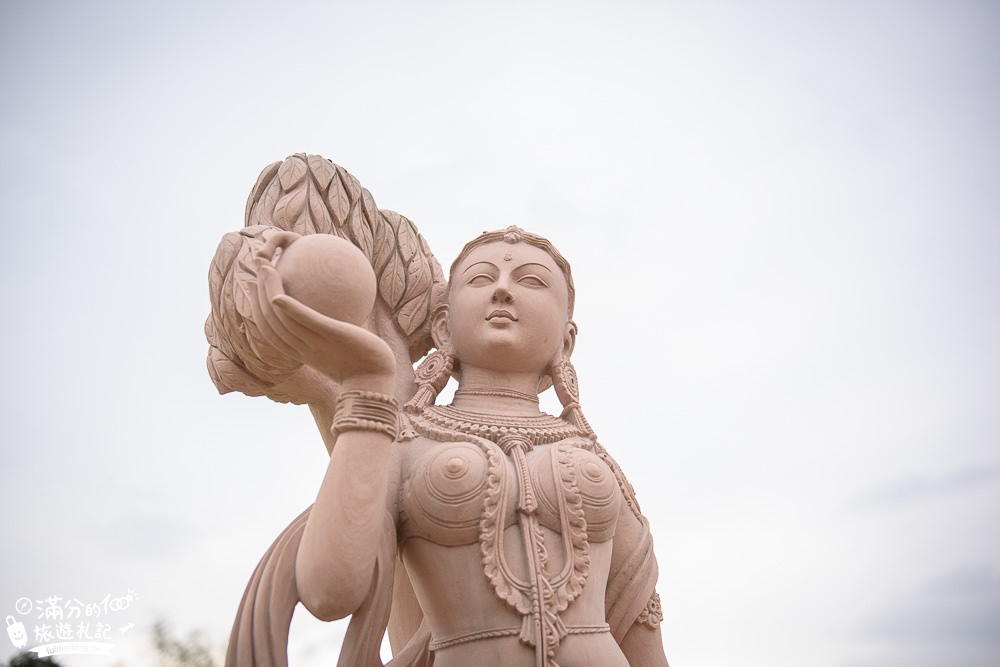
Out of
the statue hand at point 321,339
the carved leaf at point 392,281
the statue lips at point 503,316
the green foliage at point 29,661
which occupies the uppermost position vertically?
the carved leaf at point 392,281

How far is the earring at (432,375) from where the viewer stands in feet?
17.9

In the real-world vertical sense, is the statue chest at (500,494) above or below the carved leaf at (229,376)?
below

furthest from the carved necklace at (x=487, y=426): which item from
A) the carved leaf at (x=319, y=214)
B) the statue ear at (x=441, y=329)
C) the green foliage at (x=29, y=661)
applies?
the green foliage at (x=29, y=661)

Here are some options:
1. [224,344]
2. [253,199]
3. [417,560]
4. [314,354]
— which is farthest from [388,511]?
[253,199]

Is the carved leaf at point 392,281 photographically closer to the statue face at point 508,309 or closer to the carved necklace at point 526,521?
the statue face at point 508,309

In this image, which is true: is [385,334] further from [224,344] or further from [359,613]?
[359,613]

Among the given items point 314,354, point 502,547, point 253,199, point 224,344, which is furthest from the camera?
point 253,199

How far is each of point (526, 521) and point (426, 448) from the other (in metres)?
Answer: 0.69

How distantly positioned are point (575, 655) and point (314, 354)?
1896 mm

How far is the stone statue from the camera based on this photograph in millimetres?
4324

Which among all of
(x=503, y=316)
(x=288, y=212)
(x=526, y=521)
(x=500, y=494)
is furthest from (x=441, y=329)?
(x=526, y=521)

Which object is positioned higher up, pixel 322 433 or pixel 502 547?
pixel 322 433

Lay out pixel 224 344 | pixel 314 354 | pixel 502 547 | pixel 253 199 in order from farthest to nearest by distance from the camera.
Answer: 1. pixel 253 199
2. pixel 224 344
3. pixel 502 547
4. pixel 314 354

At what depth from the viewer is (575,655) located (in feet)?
14.9
